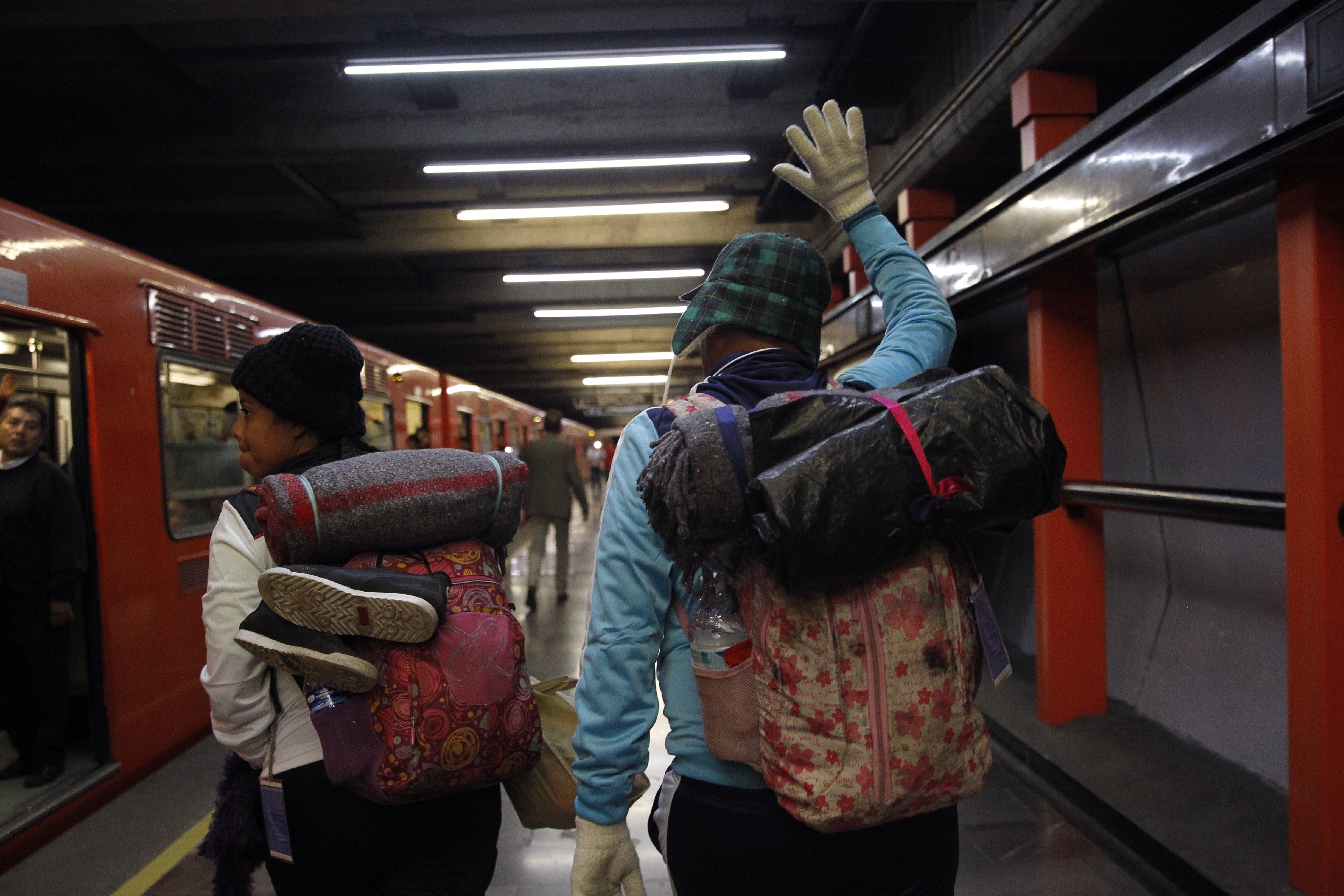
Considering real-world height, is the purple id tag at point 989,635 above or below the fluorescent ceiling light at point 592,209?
below

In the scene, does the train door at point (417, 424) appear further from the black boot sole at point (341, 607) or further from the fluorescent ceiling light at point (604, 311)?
the black boot sole at point (341, 607)

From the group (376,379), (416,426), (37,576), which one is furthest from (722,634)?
(416,426)

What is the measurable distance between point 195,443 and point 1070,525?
473 centimetres

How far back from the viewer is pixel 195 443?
474 centimetres

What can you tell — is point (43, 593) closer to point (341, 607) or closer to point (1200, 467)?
point (341, 607)

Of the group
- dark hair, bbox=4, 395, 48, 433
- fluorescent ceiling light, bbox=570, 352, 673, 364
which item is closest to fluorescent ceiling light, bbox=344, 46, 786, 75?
dark hair, bbox=4, 395, 48, 433

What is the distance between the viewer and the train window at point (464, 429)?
11.3 m

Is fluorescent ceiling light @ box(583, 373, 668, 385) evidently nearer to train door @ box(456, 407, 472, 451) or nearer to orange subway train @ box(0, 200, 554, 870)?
train door @ box(456, 407, 472, 451)

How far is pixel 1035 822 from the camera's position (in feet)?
11.0

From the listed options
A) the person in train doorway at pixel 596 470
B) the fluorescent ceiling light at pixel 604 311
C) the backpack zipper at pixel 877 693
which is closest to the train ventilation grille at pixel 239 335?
the backpack zipper at pixel 877 693

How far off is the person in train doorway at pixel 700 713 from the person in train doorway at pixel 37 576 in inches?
139

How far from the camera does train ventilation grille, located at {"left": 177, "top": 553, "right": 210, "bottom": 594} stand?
446 cm

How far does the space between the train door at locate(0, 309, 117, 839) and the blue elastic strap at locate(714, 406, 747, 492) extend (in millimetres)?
3684

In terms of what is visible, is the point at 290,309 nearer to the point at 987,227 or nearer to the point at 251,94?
the point at 251,94
